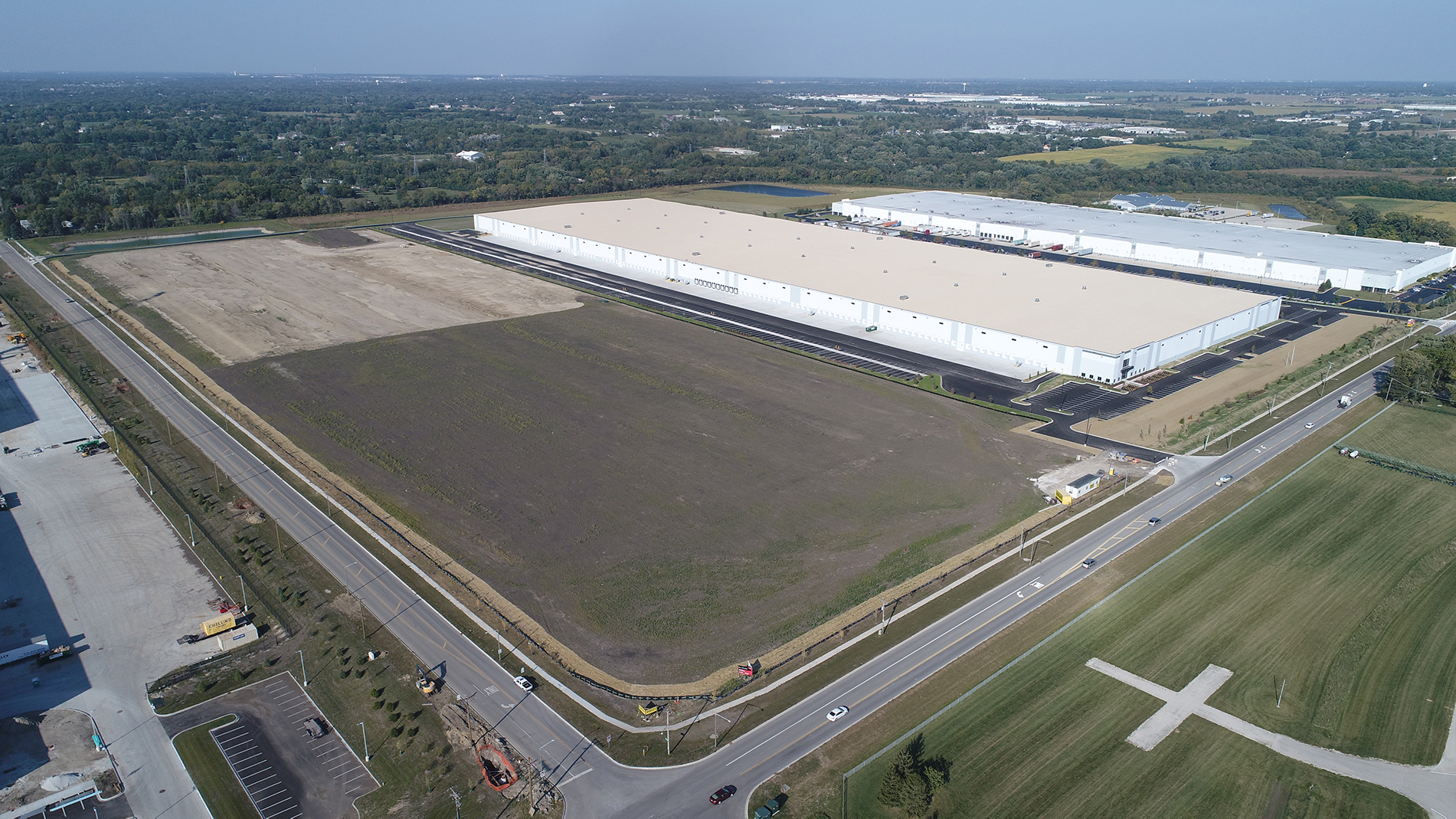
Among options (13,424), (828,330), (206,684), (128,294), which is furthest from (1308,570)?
(128,294)

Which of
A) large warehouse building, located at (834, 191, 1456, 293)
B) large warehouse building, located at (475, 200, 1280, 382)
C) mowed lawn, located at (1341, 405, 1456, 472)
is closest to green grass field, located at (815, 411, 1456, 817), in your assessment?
mowed lawn, located at (1341, 405, 1456, 472)

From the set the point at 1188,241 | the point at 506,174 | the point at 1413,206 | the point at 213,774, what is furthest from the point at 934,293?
the point at 506,174

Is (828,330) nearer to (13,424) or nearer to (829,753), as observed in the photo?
(829,753)

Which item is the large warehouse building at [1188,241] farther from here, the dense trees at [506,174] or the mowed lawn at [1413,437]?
the mowed lawn at [1413,437]

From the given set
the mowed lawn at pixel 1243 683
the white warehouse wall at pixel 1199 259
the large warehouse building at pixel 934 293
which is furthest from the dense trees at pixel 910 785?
the white warehouse wall at pixel 1199 259

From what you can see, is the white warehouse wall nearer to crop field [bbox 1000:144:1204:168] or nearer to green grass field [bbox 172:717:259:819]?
crop field [bbox 1000:144:1204:168]

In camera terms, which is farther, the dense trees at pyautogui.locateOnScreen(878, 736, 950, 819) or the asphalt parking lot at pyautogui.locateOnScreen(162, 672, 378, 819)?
the asphalt parking lot at pyautogui.locateOnScreen(162, 672, 378, 819)

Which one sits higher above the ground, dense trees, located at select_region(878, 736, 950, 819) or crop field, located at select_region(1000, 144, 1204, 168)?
crop field, located at select_region(1000, 144, 1204, 168)
